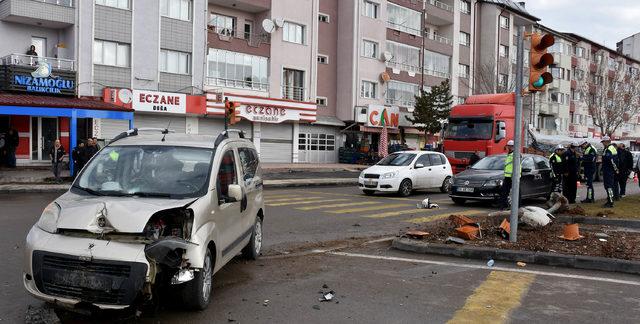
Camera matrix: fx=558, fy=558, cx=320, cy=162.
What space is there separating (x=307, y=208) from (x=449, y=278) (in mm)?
7761

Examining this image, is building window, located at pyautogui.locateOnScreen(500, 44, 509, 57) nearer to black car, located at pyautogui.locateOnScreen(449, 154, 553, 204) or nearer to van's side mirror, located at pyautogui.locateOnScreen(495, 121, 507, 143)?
van's side mirror, located at pyautogui.locateOnScreen(495, 121, 507, 143)

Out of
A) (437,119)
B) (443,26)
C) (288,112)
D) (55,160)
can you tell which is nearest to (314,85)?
(288,112)

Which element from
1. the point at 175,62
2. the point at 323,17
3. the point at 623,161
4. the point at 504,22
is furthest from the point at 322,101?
the point at 623,161

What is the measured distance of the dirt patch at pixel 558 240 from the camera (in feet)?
26.5

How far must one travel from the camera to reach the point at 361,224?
38.9 ft

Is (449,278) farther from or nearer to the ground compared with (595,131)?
nearer to the ground

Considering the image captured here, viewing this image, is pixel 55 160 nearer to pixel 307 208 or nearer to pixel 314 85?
pixel 307 208

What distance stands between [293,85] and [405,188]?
74.3 feet

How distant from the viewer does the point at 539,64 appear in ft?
26.2

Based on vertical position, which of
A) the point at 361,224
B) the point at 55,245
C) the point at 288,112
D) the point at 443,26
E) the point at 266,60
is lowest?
the point at 361,224

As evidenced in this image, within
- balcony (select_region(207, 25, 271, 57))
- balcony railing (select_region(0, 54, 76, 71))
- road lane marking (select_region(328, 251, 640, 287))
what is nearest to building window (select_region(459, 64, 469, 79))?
balcony (select_region(207, 25, 271, 57))

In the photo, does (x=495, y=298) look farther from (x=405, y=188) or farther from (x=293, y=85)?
(x=293, y=85)

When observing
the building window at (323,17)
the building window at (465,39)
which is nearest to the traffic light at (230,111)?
the building window at (323,17)

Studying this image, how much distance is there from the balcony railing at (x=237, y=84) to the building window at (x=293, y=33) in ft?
13.1
